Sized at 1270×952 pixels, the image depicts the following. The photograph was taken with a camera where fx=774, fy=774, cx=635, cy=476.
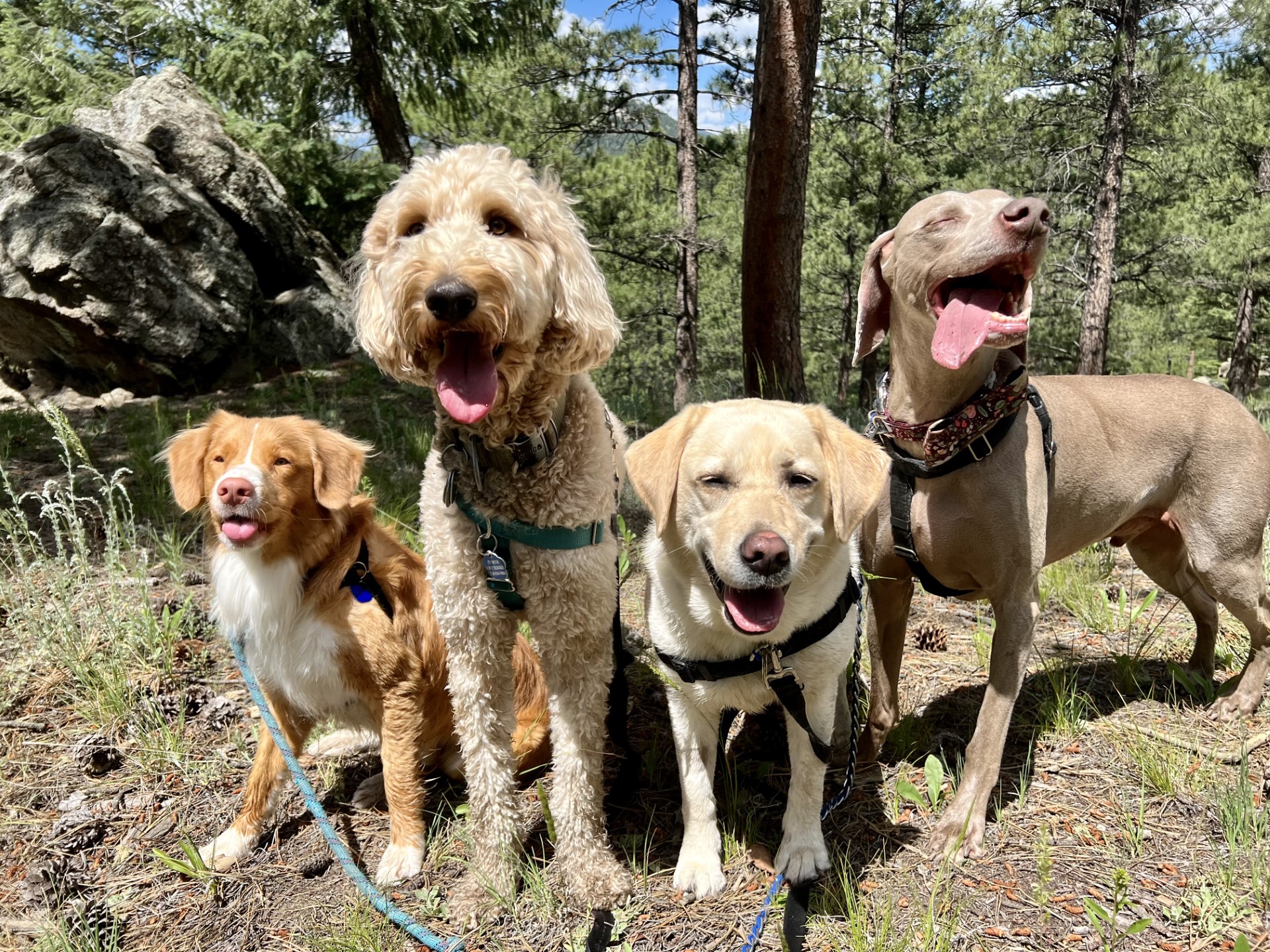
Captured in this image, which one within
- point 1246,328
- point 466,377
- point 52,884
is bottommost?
point 52,884

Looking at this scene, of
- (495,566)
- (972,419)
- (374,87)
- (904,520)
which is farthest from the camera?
(374,87)

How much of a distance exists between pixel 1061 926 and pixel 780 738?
1.22 meters

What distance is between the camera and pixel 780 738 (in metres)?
3.34

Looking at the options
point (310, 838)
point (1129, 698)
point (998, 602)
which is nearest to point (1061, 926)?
point (998, 602)

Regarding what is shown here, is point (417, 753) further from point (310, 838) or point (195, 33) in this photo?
point (195, 33)

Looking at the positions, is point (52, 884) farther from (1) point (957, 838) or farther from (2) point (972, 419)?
(2) point (972, 419)

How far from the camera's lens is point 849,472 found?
2.46 m

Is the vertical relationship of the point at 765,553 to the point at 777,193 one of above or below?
below

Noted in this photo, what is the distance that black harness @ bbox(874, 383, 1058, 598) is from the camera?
2787 millimetres

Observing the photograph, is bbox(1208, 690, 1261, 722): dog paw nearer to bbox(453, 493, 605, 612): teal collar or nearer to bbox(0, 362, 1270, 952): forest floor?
bbox(0, 362, 1270, 952): forest floor

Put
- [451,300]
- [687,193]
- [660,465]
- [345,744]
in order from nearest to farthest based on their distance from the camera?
[451,300] → [660,465] → [345,744] → [687,193]

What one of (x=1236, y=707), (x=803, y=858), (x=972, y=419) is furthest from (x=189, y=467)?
(x=1236, y=707)

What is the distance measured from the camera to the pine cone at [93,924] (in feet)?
7.64

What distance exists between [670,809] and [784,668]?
98 cm
